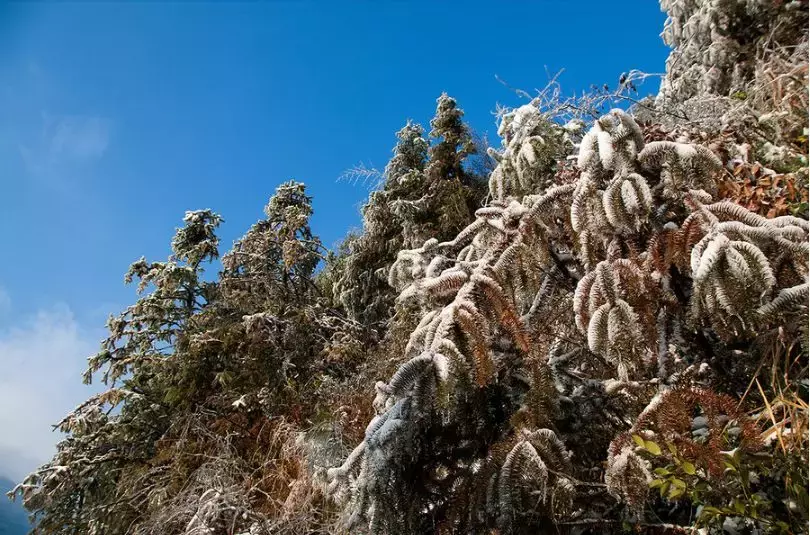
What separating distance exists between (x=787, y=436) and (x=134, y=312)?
8005 millimetres

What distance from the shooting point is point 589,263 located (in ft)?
10.5

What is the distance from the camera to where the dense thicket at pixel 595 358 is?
2582mm

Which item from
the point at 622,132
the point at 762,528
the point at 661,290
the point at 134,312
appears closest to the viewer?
the point at 762,528

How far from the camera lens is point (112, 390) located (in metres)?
7.59

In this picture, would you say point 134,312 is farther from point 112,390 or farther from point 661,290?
point 661,290

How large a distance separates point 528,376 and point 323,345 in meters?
4.41

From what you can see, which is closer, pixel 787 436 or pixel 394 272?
pixel 787 436

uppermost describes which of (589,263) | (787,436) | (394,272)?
(394,272)

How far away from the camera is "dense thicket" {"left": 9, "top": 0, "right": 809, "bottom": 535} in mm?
2582

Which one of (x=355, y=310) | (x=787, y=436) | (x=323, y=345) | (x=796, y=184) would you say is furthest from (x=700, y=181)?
(x=355, y=310)

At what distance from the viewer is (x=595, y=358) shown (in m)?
3.83

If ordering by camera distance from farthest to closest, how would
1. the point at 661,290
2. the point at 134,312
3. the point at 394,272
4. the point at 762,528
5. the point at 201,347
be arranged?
the point at 134,312 → the point at 201,347 → the point at 394,272 → the point at 661,290 → the point at 762,528

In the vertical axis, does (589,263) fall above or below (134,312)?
below

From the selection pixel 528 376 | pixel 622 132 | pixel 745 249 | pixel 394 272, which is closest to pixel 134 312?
pixel 394 272
